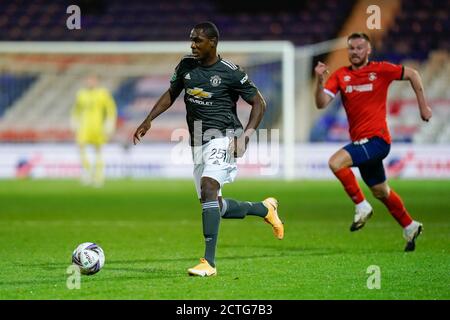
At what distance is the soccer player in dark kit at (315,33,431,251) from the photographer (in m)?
11.0

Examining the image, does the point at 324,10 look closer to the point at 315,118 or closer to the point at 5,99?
the point at 315,118

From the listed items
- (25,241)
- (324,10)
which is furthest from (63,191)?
(324,10)

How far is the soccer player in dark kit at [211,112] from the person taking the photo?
8.90 m

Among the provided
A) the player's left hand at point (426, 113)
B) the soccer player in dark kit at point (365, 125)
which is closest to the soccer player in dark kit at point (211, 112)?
the soccer player in dark kit at point (365, 125)

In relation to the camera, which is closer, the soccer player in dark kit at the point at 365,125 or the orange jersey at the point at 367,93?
the soccer player in dark kit at the point at 365,125

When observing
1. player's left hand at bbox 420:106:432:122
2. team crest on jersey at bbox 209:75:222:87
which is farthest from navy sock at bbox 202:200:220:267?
player's left hand at bbox 420:106:432:122

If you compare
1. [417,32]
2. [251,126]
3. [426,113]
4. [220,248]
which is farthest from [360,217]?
[417,32]

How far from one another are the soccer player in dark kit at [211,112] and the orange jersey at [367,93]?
7.26ft

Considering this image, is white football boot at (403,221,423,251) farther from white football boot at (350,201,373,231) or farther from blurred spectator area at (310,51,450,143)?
blurred spectator area at (310,51,450,143)

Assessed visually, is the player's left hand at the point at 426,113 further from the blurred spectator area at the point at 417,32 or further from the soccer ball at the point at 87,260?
the blurred spectator area at the point at 417,32

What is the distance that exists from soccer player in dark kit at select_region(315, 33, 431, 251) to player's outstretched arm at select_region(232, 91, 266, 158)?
181cm
